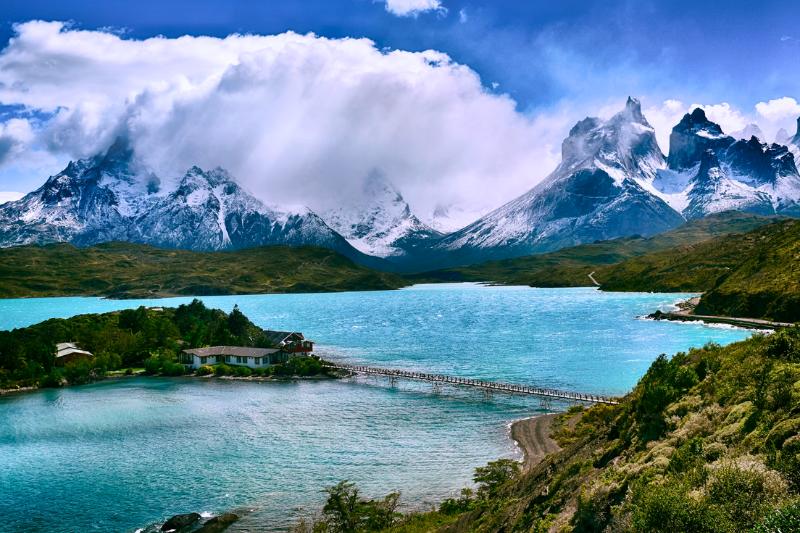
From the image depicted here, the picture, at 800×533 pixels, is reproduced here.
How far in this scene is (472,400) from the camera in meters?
91.5

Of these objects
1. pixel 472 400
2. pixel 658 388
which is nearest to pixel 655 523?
pixel 658 388

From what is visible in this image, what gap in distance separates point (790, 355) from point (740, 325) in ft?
480

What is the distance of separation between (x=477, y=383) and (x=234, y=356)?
57.1 metres

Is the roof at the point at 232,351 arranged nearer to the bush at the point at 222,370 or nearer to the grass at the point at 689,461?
the bush at the point at 222,370

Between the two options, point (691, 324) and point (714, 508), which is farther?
point (691, 324)

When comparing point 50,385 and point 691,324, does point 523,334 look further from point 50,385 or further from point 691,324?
point 50,385

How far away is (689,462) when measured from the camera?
20.7 metres

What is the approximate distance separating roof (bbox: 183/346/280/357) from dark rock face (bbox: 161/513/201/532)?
253ft

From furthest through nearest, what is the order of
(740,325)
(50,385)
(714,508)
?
(740,325) → (50,385) → (714,508)

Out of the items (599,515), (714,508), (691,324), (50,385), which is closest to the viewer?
(714,508)

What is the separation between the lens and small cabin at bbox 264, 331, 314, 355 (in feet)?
426

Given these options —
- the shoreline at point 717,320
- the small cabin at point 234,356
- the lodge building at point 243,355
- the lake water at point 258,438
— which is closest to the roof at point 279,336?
the lodge building at point 243,355

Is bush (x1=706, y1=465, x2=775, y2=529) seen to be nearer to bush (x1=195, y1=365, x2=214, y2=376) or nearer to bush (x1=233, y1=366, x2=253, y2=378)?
bush (x1=233, y1=366, x2=253, y2=378)

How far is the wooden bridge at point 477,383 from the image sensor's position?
84812 mm
